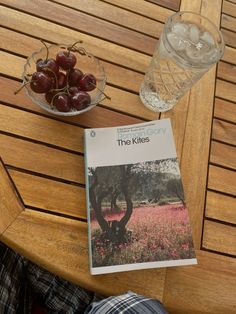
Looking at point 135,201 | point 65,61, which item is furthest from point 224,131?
point 65,61

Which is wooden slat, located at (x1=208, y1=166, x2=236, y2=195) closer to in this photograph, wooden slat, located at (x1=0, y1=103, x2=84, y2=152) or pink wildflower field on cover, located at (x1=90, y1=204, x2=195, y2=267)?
pink wildflower field on cover, located at (x1=90, y1=204, x2=195, y2=267)

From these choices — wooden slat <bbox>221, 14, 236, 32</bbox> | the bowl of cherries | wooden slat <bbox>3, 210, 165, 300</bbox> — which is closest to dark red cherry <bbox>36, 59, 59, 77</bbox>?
the bowl of cherries

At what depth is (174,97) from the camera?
0.83m

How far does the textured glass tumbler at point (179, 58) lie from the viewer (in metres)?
0.71

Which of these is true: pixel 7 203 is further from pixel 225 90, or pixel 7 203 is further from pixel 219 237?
pixel 225 90

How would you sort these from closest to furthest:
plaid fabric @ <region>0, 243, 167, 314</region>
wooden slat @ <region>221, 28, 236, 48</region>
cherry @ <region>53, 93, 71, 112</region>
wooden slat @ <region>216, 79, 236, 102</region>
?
cherry @ <region>53, 93, 71, 112</region>, plaid fabric @ <region>0, 243, 167, 314</region>, wooden slat @ <region>216, 79, 236, 102</region>, wooden slat @ <region>221, 28, 236, 48</region>

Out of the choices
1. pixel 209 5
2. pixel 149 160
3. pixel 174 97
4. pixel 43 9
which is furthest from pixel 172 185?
pixel 209 5

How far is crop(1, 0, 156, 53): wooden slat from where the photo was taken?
89 cm

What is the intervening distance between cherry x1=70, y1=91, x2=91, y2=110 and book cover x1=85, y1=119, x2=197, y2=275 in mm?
55

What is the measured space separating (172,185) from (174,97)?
22 centimetres

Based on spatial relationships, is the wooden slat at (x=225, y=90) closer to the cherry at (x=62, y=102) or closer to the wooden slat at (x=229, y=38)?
the wooden slat at (x=229, y=38)

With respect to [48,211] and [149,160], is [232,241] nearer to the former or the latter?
[149,160]

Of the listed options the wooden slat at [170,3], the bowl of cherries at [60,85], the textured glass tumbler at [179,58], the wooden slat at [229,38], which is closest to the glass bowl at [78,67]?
the bowl of cherries at [60,85]

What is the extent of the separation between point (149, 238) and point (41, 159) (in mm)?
256
